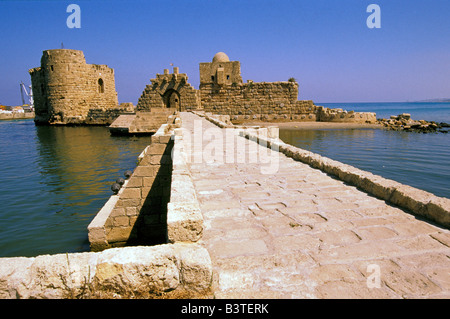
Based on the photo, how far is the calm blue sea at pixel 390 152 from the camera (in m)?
9.21

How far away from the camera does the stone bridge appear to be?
1.84m

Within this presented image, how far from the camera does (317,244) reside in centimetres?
246

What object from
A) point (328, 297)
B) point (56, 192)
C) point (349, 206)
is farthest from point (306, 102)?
point (328, 297)

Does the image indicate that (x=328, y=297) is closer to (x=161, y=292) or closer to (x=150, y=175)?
(x=161, y=292)

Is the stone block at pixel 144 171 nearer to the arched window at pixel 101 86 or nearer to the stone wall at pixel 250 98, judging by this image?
the stone wall at pixel 250 98

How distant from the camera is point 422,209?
2.99 meters

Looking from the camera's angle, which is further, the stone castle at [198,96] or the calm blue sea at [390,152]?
the stone castle at [198,96]

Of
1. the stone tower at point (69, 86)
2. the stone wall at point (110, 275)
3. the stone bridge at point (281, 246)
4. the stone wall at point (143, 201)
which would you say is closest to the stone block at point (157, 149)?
the stone wall at point (143, 201)

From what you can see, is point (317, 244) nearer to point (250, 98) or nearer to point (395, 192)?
point (395, 192)

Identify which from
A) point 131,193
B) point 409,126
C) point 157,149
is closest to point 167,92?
point 157,149

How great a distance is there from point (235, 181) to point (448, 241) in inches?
104

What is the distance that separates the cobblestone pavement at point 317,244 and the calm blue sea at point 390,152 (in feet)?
20.6

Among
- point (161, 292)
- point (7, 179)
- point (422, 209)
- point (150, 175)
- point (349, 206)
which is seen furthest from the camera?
point (7, 179)

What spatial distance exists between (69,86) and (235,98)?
19855 mm
